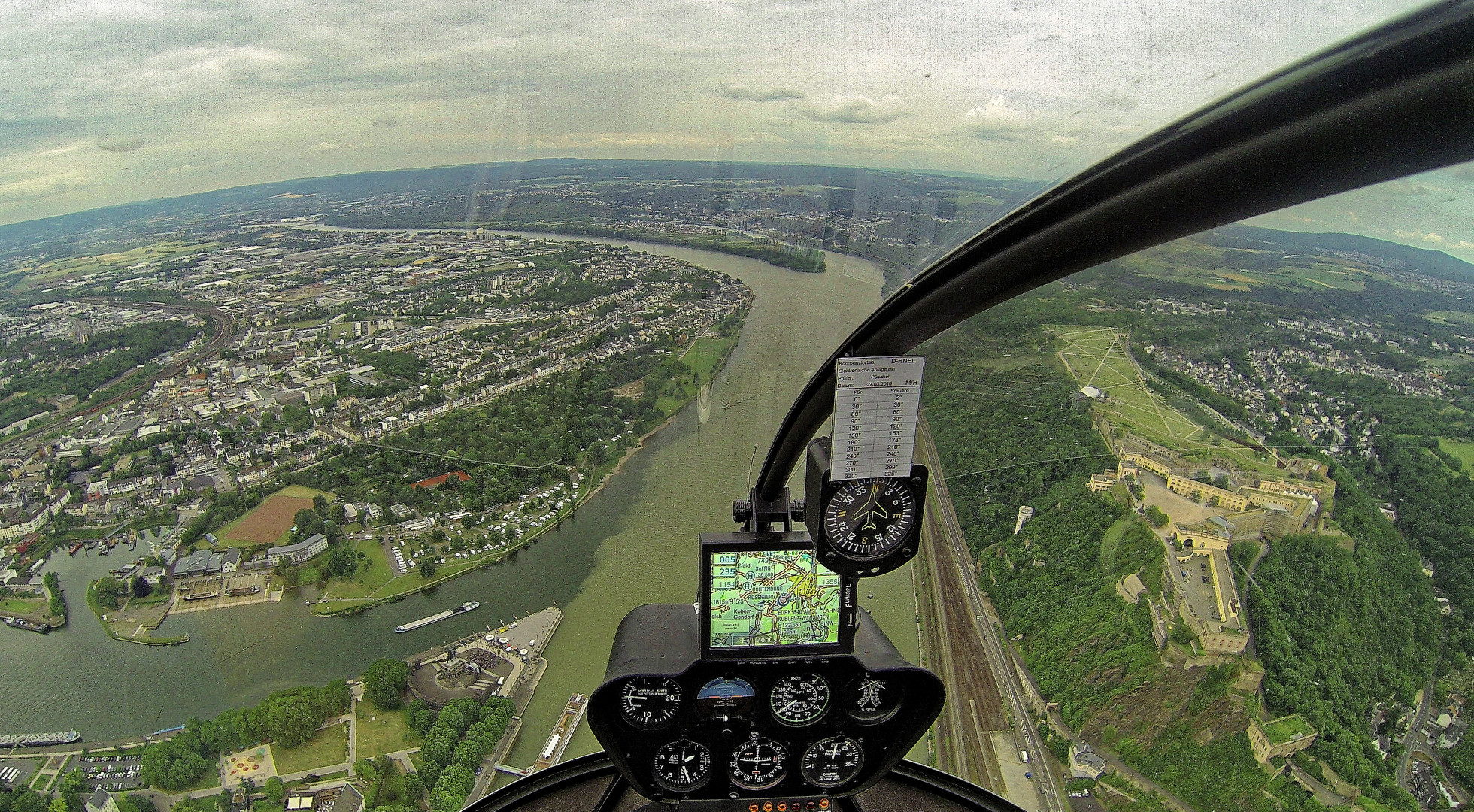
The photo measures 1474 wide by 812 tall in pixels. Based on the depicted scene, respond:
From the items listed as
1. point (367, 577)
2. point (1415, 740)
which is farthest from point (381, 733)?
point (1415, 740)

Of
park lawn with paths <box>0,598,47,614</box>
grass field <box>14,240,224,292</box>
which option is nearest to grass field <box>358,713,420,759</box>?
park lawn with paths <box>0,598,47,614</box>

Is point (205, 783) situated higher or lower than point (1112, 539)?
lower

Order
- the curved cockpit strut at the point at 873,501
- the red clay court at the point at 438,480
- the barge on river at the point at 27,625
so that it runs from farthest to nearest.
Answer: the red clay court at the point at 438,480 → the barge on river at the point at 27,625 → the curved cockpit strut at the point at 873,501

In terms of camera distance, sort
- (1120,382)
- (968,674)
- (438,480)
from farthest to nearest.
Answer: (438,480), (968,674), (1120,382)

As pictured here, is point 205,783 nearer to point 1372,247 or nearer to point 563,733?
point 563,733

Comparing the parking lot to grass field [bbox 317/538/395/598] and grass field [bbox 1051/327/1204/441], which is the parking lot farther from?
grass field [bbox 1051/327/1204/441]

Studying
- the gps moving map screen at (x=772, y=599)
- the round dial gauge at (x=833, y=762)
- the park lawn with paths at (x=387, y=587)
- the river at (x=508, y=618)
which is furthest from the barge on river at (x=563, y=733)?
the gps moving map screen at (x=772, y=599)

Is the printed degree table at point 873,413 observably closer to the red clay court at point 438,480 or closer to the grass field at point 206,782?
the grass field at point 206,782

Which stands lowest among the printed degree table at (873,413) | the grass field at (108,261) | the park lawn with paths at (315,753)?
the park lawn with paths at (315,753)
